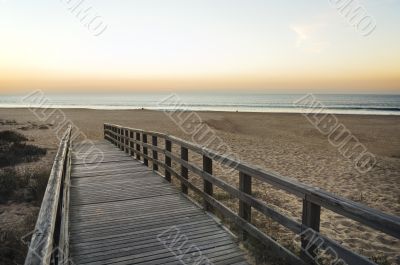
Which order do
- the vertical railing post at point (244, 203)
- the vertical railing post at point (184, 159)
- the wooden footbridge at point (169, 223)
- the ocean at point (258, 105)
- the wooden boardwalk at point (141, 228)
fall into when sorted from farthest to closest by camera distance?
the ocean at point (258, 105) → the vertical railing post at point (184, 159) → the vertical railing post at point (244, 203) → the wooden boardwalk at point (141, 228) → the wooden footbridge at point (169, 223)

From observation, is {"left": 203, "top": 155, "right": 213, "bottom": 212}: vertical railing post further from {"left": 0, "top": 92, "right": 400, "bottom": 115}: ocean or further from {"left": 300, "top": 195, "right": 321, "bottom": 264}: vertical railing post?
{"left": 0, "top": 92, "right": 400, "bottom": 115}: ocean

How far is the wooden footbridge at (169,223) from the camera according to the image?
9.36 feet

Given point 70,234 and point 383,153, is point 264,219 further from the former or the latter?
point 383,153

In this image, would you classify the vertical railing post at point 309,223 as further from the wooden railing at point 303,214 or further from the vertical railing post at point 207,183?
the vertical railing post at point 207,183

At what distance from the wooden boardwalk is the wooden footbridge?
0.01 m

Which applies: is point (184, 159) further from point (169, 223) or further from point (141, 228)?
point (141, 228)

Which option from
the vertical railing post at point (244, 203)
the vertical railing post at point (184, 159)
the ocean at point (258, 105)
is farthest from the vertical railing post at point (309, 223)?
the ocean at point (258, 105)

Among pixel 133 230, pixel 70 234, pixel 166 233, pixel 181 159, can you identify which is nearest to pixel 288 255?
pixel 166 233

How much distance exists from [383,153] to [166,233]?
17046 mm

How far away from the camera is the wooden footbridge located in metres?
2.85

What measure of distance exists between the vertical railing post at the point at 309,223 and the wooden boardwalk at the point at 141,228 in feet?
2.95

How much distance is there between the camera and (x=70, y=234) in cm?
469

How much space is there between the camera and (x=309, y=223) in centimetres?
328

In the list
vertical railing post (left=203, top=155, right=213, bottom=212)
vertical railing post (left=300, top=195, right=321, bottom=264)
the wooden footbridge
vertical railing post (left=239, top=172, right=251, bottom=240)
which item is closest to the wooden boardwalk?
the wooden footbridge
